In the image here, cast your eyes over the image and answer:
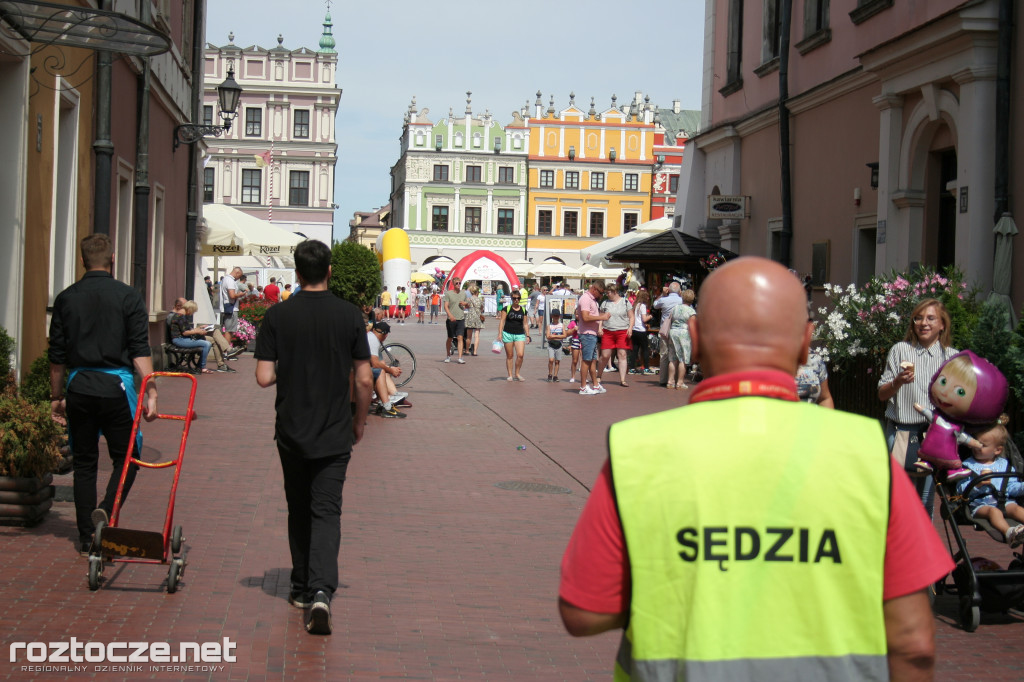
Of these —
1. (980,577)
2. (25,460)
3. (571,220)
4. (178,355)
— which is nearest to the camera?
(980,577)

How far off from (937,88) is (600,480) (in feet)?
45.5

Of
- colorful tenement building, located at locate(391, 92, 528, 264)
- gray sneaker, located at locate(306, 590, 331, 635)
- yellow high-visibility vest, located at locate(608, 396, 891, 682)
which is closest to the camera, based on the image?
yellow high-visibility vest, located at locate(608, 396, 891, 682)

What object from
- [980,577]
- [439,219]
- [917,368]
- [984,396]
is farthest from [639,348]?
[439,219]

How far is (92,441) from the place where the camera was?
6734 mm

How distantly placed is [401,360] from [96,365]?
56.5 ft

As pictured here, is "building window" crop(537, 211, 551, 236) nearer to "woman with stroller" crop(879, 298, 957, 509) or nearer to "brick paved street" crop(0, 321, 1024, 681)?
"brick paved street" crop(0, 321, 1024, 681)

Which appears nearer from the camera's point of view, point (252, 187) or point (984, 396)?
point (984, 396)

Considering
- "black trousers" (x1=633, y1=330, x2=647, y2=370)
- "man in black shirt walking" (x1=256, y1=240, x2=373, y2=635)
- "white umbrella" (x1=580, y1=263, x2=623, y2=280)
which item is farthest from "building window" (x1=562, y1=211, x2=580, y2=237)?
"man in black shirt walking" (x1=256, y1=240, x2=373, y2=635)

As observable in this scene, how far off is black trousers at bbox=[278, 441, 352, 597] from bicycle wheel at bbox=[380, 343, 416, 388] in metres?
7.16

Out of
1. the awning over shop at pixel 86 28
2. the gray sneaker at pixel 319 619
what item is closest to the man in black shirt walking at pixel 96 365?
the gray sneaker at pixel 319 619

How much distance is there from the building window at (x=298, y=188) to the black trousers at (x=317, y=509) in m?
60.8

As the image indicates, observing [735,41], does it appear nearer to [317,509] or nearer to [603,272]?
[317,509]

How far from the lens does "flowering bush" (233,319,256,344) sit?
25.3 m

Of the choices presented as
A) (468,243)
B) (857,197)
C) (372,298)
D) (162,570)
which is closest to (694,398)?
(162,570)
